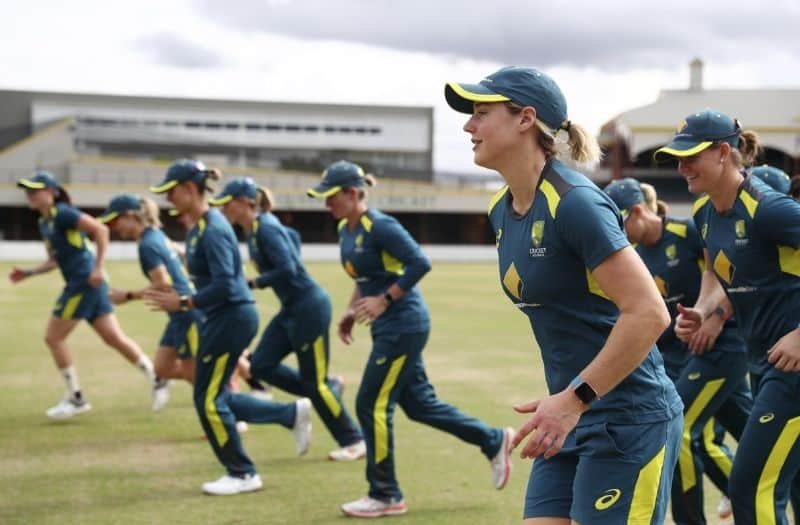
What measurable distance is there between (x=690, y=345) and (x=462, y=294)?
19788mm

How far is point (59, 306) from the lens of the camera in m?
9.95

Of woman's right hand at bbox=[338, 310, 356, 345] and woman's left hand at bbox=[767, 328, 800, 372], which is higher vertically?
woman's left hand at bbox=[767, 328, 800, 372]

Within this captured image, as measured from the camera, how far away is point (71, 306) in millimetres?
9945

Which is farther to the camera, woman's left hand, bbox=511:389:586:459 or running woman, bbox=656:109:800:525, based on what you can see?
running woman, bbox=656:109:800:525

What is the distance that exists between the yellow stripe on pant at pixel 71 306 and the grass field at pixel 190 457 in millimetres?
932

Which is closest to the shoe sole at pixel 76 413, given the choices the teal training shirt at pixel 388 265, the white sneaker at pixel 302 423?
the white sneaker at pixel 302 423

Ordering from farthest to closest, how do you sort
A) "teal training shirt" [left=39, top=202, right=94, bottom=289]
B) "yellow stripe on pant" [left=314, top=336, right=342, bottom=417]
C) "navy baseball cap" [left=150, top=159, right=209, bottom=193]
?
"teal training shirt" [left=39, top=202, right=94, bottom=289] < "yellow stripe on pant" [left=314, top=336, right=342, bottom=417] < "navy baseball cap" [left=150, top=159, right=209, bottom=193]

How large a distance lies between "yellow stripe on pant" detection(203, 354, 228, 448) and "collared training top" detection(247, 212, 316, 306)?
1.03 metres

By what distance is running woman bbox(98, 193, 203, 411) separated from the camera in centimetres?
854

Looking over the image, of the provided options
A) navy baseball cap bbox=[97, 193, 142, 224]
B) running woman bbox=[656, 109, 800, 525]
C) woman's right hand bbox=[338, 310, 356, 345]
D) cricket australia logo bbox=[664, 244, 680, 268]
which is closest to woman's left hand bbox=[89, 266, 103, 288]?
navy baseball cap bbox=[97, 193, 142, 224]

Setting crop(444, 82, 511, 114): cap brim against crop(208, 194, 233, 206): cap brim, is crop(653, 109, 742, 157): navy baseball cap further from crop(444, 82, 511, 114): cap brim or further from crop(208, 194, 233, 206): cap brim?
crop(208, 194, 233, 206): cap brim

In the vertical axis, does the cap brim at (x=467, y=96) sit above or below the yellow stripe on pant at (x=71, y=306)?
above

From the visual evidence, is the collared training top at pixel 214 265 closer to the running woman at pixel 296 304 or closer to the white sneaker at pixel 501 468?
the running woman at pixel 296 304

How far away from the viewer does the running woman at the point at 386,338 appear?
21.7 feet
